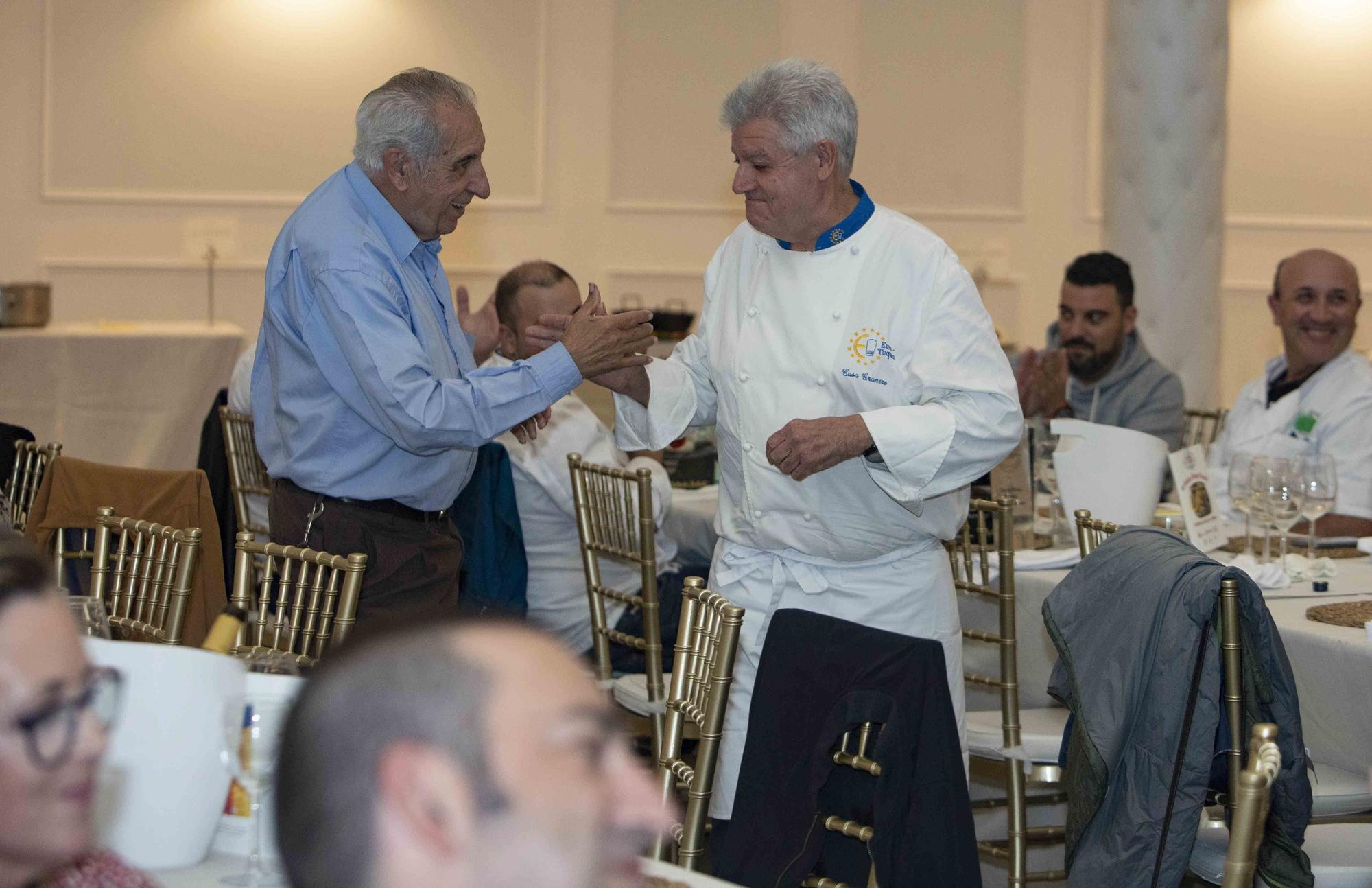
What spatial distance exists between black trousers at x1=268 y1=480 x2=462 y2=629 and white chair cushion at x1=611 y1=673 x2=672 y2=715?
0.67 meters

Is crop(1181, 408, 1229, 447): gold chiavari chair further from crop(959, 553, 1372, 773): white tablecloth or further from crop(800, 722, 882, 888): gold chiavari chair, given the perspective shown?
crop(800, 722, 882, 888): gold chiavari chair

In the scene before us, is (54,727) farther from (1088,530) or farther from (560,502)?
(560,502)

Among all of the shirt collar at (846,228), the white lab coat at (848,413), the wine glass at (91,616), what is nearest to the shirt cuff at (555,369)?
the white lab coat at (848,413)

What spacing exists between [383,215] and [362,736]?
2029 mm

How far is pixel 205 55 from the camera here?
307 inches

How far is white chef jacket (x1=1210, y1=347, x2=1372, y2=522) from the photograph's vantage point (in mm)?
3605

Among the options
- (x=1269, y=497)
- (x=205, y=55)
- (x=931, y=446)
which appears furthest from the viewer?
(x=205, y=55)

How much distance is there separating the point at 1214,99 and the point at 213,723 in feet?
17.2

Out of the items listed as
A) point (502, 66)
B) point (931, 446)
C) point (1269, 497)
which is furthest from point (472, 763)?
point (502, 66)

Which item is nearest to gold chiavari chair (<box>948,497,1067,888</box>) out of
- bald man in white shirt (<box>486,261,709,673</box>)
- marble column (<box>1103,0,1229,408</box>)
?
Result: bald man in white shirt (<box>486,261,709,673</box>)

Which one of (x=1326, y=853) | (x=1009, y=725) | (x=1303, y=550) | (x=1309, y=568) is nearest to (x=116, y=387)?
(x=1009, y=725)

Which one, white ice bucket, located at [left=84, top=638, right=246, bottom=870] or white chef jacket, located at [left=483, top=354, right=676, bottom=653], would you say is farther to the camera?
white chef jacket, located at [left=483, top=354, right=676, bottom=653]

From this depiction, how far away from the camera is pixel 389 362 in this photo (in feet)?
7.82

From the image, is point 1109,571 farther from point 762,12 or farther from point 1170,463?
point 762,12
